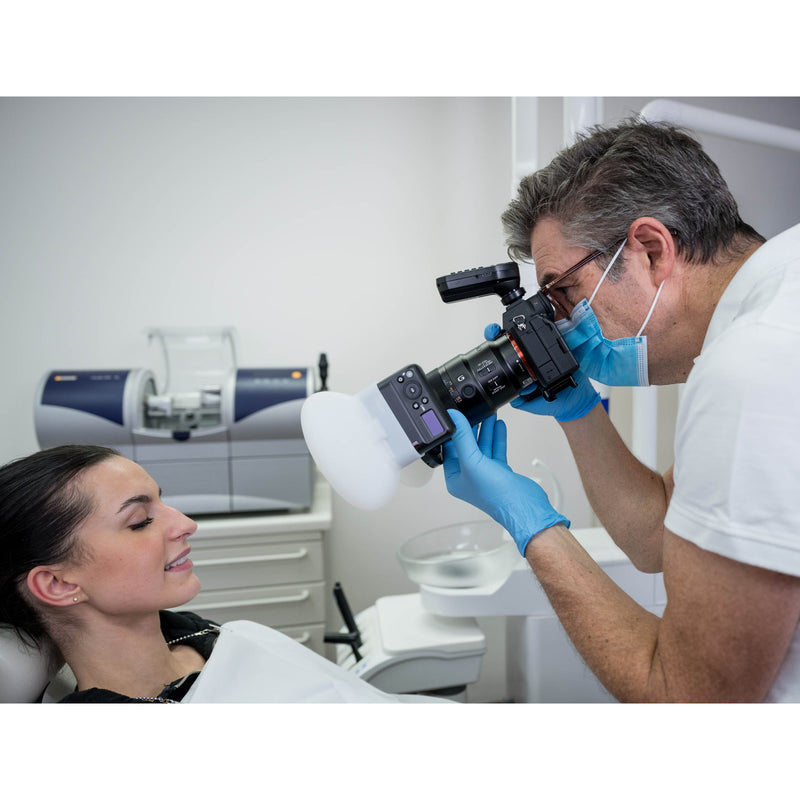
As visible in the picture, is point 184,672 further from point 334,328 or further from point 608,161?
point 334,328

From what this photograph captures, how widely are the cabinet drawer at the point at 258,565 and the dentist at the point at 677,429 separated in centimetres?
116

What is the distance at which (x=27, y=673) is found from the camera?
0.97 metres

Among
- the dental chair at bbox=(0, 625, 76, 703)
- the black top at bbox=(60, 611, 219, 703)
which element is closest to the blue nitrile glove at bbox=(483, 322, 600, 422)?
the black top at bbox=(60, 611, 219, 703)

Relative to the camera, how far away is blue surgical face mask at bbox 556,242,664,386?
3.19ft

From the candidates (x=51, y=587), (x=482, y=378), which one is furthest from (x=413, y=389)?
(x=51, y=587)

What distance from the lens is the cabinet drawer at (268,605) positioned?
79.3 inches

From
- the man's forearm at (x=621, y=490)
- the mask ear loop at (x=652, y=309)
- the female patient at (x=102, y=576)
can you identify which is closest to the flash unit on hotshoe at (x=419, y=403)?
the mask ear loop at (x=652, y=309)

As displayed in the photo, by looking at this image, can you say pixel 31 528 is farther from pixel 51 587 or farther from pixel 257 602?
pixel 257 602

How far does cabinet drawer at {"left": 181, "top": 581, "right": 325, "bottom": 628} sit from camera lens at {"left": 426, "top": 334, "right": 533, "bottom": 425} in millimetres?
1353

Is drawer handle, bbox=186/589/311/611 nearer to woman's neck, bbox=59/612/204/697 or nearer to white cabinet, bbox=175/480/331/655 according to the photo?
white cabinet, bbox=175/480/331/655

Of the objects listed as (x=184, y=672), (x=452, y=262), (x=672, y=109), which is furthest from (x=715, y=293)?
(x=452, y=262)

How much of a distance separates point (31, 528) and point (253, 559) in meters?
1.07

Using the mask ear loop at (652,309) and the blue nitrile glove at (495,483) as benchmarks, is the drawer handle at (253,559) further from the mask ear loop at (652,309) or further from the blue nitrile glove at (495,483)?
the mask ear loop at (652,309)

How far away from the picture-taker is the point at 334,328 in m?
2.51
